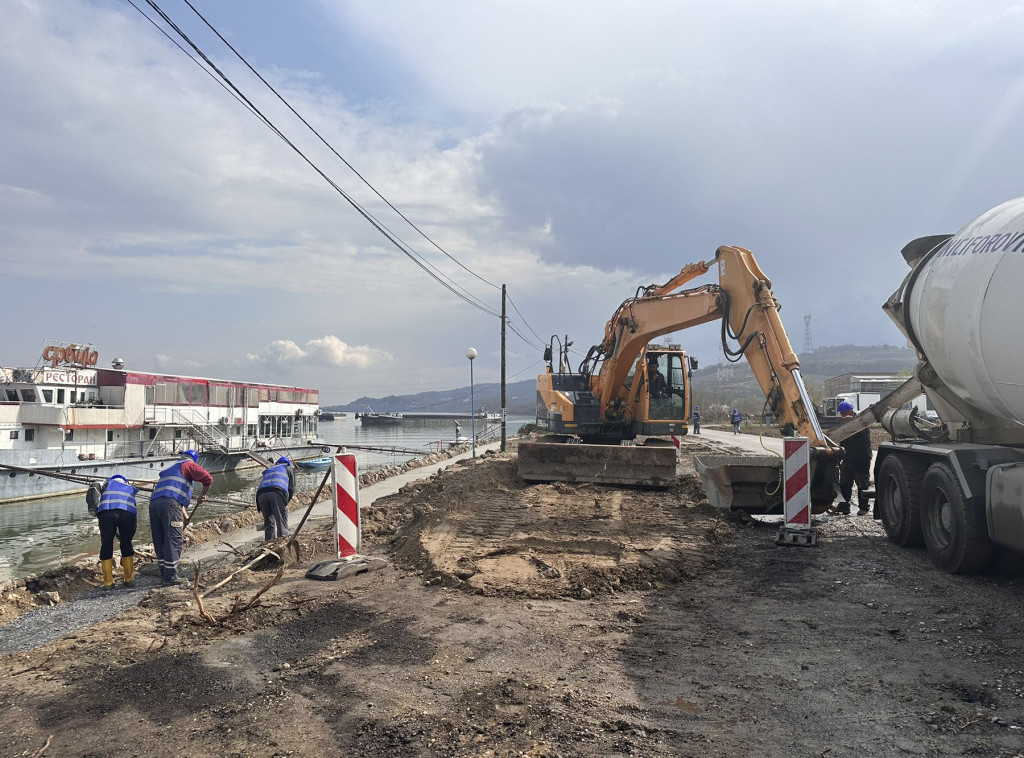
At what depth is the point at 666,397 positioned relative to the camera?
14820 mm

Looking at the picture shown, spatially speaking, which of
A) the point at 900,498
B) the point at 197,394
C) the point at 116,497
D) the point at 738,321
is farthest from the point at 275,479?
the point at 197,394

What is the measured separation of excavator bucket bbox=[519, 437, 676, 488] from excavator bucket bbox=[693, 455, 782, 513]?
322cm

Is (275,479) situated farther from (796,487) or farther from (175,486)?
(796,487)

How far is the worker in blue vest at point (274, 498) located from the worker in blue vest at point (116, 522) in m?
1.59

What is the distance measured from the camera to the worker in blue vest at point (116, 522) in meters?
7.73

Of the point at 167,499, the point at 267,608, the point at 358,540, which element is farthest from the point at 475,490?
the point at 267,608

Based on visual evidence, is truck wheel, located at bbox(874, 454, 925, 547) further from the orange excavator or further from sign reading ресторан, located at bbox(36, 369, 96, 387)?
sign reading ресторан, located at bbox(36, 369, 96, 387)

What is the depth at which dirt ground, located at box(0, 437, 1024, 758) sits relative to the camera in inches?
137

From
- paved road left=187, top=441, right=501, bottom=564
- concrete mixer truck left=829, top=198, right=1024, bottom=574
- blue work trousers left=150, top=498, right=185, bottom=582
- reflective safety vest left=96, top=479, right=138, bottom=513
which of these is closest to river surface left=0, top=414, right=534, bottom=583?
paved road left=187, top=441, right=501, bottom=564

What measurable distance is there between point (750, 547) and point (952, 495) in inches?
92.2

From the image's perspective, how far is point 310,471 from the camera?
41.2 m

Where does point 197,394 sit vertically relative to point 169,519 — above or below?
above

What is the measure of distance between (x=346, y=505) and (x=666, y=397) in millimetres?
9159

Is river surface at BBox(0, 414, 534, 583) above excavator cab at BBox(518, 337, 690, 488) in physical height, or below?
below
